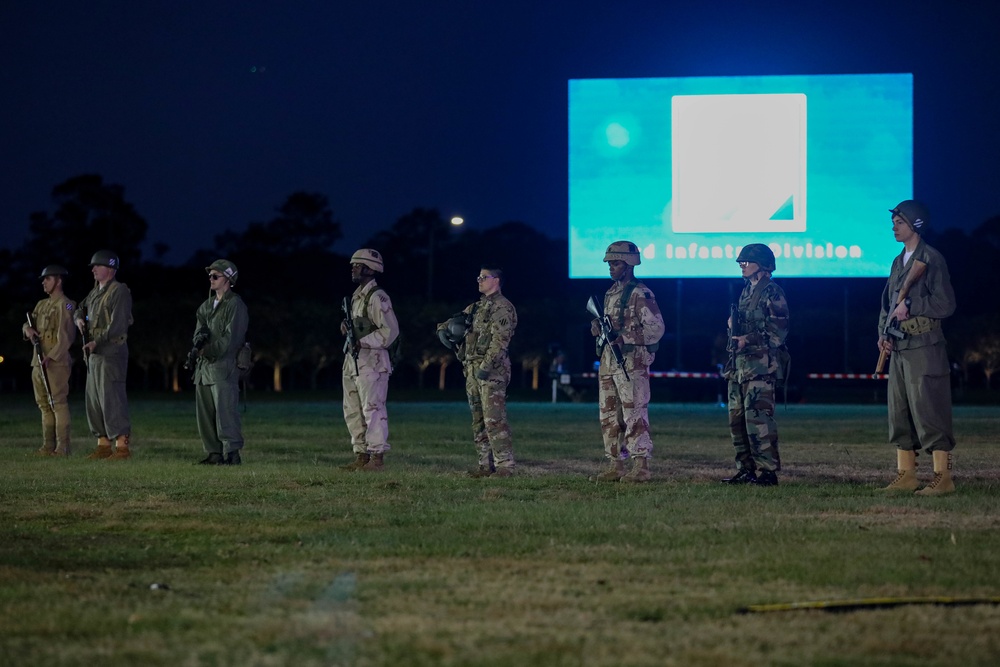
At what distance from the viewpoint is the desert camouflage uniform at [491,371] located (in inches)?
482

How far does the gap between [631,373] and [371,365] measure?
2537 mm

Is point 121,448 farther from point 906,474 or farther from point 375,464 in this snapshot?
point 906,474

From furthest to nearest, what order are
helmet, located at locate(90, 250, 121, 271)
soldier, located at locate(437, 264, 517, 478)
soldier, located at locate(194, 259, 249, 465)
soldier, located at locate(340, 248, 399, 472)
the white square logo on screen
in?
the white square logo on screen, helmet, located at locate(90, 250, 121, 271), soldier, located at locate(194, 259, 249, 465), soldier, located at locate(340, 248, 399, 472), soldier, located at locate(437, 264, 517, 478)

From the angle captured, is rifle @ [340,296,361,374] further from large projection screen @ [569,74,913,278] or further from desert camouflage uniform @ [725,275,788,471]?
large projection screen @ [569,74,913,278]

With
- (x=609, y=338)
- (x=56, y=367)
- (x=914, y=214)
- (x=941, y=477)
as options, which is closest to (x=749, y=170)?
(x=56, y=367)

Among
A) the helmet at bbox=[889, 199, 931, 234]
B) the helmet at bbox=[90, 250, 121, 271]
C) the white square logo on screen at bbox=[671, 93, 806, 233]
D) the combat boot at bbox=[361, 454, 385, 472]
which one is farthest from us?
the white square logo on screen at bbox=[671, 93, 806, 233]

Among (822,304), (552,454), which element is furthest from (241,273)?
(552,454)

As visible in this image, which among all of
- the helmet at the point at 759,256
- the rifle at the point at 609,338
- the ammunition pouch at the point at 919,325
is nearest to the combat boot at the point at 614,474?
the rifle at the point at 609,338

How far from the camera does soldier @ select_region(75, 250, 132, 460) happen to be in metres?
14.3

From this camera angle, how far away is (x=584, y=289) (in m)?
63.4

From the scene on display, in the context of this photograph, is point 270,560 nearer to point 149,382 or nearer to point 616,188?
point 616,188

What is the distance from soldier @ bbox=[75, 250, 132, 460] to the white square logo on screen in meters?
16.8

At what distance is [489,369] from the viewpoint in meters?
12.2

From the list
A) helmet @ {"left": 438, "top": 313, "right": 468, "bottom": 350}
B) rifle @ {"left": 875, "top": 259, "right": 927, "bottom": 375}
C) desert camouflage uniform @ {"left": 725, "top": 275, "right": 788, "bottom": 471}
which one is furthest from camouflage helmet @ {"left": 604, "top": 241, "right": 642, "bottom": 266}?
rifle @ {"left": 875, "top": 259, "right": 927, "bottom": 375}
